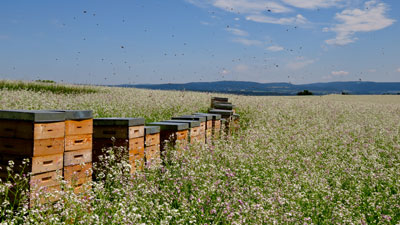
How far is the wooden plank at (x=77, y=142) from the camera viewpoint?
16.1 ft

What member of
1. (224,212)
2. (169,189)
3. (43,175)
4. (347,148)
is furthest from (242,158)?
(347,148)

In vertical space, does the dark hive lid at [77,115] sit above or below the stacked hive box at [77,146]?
above

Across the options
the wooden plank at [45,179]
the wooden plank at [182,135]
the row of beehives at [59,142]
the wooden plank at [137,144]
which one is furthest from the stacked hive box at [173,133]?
the wooden plank at [45,179]

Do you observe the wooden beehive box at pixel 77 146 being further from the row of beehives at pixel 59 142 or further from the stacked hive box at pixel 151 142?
the stacked hive box at pixel 151 142

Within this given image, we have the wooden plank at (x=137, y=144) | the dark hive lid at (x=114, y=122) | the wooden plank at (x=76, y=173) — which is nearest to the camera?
the wooden plank at (x=76, y=173)

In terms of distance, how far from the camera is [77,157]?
5.06 meters

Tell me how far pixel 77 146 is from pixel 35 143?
28.2 inches

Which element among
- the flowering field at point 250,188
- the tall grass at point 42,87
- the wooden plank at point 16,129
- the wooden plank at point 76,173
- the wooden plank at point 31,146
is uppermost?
the tall grass at point 42,87

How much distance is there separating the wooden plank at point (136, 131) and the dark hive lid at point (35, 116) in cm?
155

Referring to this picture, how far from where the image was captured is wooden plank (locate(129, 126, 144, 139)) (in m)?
6.12

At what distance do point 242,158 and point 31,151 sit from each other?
4.21 metres

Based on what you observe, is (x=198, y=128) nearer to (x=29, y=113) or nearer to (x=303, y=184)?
(x=303, y=184)

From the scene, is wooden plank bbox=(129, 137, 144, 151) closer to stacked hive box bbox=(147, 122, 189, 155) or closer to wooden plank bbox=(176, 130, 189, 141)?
stacked hive box bbox=(147, 122, 189, 155)

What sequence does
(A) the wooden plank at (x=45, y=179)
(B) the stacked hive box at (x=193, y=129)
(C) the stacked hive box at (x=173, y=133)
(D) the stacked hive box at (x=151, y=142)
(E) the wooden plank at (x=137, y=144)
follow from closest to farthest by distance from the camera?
(A) the wooden plank at (x=45, y=179), (E) the wooden plank at (x=137, y=144), (D) the stacked hive box at (x=151, y=142), (C) the stacked hive box at (x=173, y=133), (B) the stacked hive box at (x=193, y=129)
